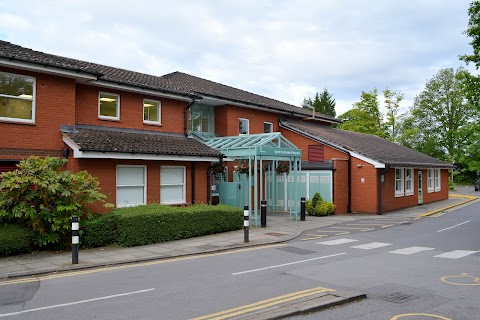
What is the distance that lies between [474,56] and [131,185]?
46.5 ft

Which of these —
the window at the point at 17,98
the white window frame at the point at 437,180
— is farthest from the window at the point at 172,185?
the white window frame at the point at 437,180

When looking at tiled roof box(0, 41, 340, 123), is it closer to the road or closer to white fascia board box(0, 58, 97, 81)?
white fascia board box(0, 58, 97, 81)

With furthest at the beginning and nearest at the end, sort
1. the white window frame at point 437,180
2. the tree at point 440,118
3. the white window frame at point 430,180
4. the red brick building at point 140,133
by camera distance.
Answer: the tree at point 440,118 → the white window frame at point 437,180 → the white window frame at point 430,180 → the red brick building at point 140,133

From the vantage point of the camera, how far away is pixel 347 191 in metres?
23.3

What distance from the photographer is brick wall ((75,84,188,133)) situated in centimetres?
1603

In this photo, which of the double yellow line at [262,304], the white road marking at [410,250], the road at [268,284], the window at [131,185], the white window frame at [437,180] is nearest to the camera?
the double yellow line at [262,304]

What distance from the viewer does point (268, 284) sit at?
26.0 feet

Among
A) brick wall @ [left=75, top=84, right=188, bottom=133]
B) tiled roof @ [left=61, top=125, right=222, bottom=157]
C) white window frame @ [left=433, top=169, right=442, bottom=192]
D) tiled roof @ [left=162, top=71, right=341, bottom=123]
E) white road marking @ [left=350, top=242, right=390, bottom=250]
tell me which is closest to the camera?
white road marking @ [left=350, top=242, right=390, bottom=250]

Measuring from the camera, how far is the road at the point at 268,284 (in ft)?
20.9

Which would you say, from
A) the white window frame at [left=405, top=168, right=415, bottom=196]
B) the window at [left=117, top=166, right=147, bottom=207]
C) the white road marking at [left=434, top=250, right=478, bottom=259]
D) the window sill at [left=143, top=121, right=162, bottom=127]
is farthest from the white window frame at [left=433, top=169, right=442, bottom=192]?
the window at [left=117, top=166, right=147, bottom=207]

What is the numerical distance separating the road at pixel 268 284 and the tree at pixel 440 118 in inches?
2042

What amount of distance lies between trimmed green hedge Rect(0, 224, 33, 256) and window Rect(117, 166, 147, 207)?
14.3 ft

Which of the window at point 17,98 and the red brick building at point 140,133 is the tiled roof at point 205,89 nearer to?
the red brick building at point 140,133

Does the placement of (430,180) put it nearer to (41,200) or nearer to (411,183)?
(411,183)
